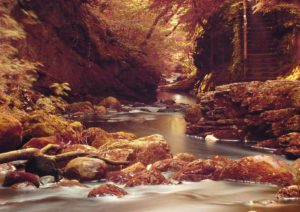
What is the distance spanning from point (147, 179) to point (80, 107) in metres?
13.9

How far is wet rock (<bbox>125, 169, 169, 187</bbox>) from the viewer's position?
7.44 m

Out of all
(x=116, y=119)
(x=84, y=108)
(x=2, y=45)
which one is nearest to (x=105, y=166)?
(x=2, y=45)

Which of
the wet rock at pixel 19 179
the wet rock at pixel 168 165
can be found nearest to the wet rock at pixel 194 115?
the wet rock at pixel 168 165

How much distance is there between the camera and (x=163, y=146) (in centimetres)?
942

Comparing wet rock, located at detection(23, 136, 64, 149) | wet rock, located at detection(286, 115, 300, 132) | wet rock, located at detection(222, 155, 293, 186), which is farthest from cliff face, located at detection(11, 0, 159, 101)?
wet rock, located at detection(222, 155, 293, 186)

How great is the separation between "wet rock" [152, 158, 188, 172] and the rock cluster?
2.86 metres

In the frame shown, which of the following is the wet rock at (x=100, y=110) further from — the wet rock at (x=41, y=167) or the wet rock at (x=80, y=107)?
the wet rock at (x=41, y=167)

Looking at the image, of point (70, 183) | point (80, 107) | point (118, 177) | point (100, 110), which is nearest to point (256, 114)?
point (118, 177)

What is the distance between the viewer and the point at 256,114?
12.4 m

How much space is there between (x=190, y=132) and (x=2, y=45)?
7723mm

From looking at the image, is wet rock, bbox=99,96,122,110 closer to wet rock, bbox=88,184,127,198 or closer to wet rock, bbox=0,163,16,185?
wet rock, bbox=0,163,16,185

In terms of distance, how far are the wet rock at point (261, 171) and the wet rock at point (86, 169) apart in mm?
2253

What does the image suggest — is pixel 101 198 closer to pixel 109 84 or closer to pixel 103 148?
pixel 103 148

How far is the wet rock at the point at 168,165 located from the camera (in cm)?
845
